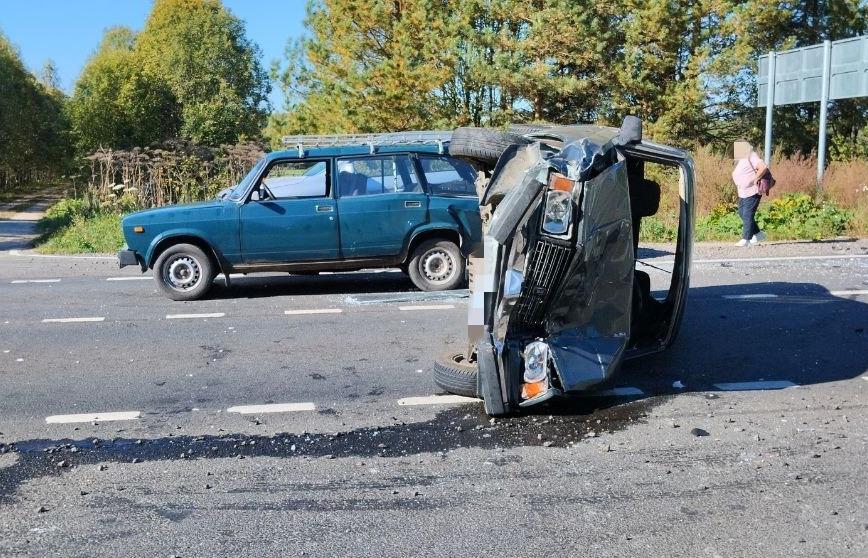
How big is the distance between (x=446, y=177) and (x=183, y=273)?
3.58 meters

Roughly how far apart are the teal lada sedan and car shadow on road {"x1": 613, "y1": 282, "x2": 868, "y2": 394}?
317 centimetres

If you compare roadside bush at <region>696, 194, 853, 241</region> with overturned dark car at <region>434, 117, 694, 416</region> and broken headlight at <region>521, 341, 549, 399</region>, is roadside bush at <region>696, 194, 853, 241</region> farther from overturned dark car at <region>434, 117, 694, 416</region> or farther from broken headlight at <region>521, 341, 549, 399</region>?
broken headlight at <region>521, 341, 549, 399</region>

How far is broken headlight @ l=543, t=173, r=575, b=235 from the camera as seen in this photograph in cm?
598

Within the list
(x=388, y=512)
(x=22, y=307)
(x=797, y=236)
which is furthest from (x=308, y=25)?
(x=388, y=512)

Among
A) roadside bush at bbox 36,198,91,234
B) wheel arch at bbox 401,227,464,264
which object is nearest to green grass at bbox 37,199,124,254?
Result: roadside bush at bbox 36,198,91,234

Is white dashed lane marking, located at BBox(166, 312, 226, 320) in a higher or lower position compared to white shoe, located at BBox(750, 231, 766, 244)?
lower

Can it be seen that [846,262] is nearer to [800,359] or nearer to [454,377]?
[800,359]

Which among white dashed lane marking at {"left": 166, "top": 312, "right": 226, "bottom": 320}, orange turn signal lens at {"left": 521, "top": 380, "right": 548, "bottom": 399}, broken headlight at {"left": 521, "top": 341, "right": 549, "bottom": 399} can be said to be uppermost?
broken headlight at {"left": 521, "top": 341, "right": 549, "bottom": 399}

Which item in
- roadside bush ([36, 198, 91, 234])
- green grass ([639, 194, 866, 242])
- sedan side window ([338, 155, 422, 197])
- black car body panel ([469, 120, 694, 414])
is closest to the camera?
black car body panel ([469, 120, 694, 414])

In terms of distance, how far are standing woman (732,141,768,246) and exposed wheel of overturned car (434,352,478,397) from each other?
974 cm

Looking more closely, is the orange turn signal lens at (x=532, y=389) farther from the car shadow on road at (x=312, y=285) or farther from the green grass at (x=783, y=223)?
the green grass at (x=783, y=223)

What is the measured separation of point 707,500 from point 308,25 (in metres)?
27.2

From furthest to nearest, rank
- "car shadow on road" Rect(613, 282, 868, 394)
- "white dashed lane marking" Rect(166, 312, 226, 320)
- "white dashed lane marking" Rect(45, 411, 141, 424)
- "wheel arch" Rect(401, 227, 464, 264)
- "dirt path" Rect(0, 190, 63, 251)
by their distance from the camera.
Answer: "dirt path" Rect(0, 190, 63, 251), "wheel arch" Rect(401, 227, 464, 264), "white dashed lane marking" Rect(166, 312, 226, 320), "car shadow on road" Rect(613, 282, 868, 394), "white dashed lane marking" Rect(45, 411, 141, 424)

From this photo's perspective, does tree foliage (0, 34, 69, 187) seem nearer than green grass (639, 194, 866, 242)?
No
